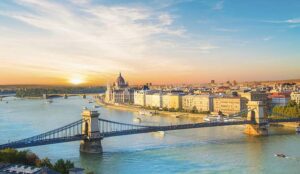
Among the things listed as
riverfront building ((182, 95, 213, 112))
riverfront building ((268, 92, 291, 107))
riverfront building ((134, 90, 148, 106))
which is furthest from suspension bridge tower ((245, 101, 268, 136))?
riverfront building ((134, 90, 148, 106))

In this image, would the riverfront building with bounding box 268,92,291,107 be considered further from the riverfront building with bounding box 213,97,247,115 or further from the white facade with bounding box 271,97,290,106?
the riverfront building with bounding box 213,97,247,115

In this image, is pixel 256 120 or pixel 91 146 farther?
pixel 256 120

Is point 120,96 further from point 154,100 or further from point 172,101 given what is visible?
point 172,101

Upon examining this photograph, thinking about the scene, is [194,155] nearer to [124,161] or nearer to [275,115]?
[124,161]

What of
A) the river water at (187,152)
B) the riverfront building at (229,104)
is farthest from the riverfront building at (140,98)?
the river water at (187,152)

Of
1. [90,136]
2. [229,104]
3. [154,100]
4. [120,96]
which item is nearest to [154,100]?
[154,100]

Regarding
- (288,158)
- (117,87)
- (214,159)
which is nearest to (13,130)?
(214,159)

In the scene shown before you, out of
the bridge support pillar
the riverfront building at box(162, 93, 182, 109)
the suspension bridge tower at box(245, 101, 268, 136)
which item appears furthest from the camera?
the riverfront building at box(162, 93, 182, 109)
